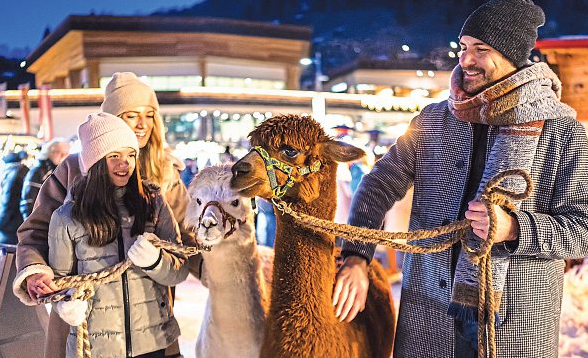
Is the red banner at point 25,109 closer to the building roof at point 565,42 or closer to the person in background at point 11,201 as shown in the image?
the person in background at point 11,201

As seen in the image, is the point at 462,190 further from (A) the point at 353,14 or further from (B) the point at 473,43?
(A) the point at 353,14

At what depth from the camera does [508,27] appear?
5.50 feet

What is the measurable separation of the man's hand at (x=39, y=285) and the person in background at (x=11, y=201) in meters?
4.15

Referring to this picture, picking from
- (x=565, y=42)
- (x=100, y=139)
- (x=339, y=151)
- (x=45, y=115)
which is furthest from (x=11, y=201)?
(x=45, y=115)

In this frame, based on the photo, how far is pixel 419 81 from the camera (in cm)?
2328

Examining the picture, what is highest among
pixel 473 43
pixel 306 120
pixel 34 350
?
pixel 473 43

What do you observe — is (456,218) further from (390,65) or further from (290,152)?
(390,65)

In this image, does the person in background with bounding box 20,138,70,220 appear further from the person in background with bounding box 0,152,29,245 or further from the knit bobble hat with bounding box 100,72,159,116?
the knit bobble hat with bounding box 100,72,159,116

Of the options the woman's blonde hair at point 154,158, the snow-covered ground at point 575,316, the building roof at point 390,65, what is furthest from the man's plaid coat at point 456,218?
the building roof at point 390,65

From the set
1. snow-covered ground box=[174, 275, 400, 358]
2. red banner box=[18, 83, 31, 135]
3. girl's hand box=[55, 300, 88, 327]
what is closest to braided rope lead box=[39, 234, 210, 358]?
girl's hand box=[55, 300, 88, 327]

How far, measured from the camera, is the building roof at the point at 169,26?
1739 centimetres

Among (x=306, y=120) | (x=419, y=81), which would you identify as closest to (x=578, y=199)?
(x=306, y=120)

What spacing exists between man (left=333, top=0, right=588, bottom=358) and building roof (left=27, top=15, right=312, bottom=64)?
16772 millimetres

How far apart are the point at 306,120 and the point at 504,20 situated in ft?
2.23
